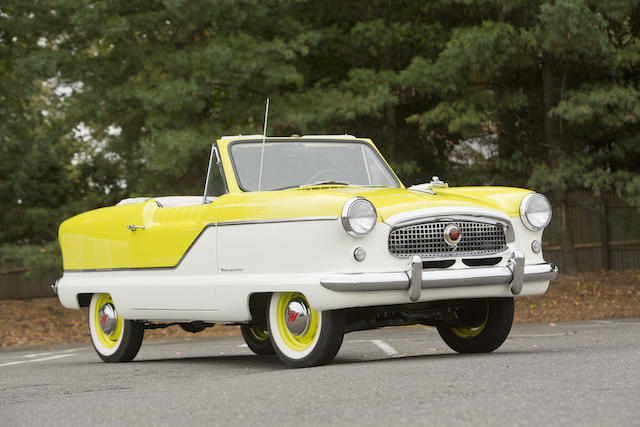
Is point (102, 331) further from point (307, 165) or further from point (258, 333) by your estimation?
point (307, 165)

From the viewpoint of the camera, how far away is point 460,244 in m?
8.42

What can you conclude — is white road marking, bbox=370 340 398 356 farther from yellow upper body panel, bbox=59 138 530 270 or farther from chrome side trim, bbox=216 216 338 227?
A: chrome side trim, bbox=216 216 338 227

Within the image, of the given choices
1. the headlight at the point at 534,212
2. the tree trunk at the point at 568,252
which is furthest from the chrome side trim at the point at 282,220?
the tree trunk at the point at 568,252

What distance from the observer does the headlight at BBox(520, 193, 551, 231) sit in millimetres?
8844

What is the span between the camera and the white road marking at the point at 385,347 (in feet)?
35.6

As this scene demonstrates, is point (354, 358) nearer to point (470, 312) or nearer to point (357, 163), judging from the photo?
point (470, 312)

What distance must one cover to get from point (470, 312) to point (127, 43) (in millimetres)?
14846

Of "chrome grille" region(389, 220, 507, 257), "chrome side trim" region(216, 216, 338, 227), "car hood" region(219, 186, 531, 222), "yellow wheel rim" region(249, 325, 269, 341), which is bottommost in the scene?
"yellow wheel rim" region(249, 325, 269, 341)

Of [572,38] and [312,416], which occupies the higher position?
[572,38]

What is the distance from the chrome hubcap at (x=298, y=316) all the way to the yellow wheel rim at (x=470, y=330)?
5.95 feet

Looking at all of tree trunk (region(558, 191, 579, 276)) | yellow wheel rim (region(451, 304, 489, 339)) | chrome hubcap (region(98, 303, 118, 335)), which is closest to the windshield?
yellow wheel rim (region(451, 304, 489, 339))

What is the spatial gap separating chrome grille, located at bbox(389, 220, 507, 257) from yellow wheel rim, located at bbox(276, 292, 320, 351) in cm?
85

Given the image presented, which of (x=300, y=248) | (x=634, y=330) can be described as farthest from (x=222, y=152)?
(x=634, y=330)

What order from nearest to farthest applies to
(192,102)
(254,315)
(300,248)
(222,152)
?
(300,248), (254,315), (222,152), (192,102)
